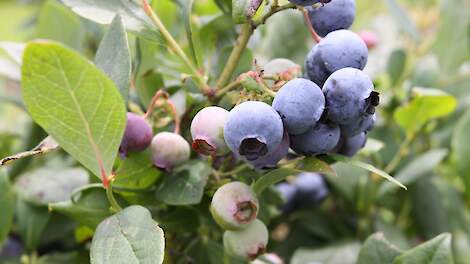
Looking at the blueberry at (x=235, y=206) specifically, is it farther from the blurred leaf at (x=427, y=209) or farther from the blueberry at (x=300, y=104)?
the blurred leaf at (x=427, y=209)

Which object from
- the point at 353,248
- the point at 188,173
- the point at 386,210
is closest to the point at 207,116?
the point at 188,173

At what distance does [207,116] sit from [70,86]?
0.47 feet

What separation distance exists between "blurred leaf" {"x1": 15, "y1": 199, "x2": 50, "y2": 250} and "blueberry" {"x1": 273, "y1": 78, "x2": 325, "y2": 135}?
52 cm

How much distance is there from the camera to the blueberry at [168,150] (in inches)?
29.3

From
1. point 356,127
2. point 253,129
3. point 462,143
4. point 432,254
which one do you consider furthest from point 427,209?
point 253,129

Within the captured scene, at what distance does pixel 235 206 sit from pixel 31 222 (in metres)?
0.45

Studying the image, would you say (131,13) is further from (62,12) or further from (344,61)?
(62,12)

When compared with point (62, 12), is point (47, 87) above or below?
above

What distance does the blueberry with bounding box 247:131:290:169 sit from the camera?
2.19 ft

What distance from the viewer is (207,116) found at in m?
0.66

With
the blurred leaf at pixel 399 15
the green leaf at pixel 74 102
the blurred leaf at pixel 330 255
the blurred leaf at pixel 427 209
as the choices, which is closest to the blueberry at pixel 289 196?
Answer: the blurred leaf at pixel 330 255

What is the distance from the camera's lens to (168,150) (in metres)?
0.75

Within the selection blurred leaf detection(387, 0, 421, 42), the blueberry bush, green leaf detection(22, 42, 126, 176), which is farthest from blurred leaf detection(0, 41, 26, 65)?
blurred leaf detection(387, 0, 421, 42)

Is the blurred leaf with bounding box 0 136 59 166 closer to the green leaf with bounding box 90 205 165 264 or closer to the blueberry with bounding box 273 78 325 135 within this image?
the green leaf with bounding box 90 205 165 264
